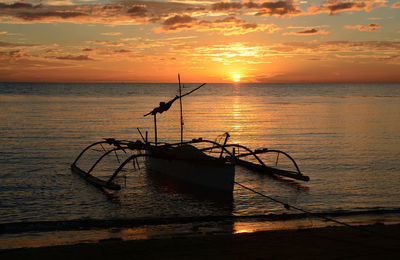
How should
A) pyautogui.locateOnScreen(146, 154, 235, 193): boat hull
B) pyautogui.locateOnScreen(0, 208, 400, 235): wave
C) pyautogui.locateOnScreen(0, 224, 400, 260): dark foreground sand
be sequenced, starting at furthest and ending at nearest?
pyautogui.locateOnScreen(146, 154, 235, 193): boat hull
pyautogui.locateOnScreen(0, 208, 400, 235): wave
pyautogui.locateOnScreen(0, 224, 400, 260): dark foreground sand

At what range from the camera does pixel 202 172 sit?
1570 centimetres

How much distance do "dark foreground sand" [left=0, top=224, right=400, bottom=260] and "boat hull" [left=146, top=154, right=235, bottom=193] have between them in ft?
16.1

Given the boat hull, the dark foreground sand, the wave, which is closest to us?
the dark foreground sand

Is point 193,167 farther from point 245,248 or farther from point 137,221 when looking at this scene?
point 245,248

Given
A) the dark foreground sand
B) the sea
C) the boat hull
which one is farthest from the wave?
the boat hull

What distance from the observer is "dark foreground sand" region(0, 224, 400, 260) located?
8.16m

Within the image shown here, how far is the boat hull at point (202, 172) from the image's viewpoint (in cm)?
1472

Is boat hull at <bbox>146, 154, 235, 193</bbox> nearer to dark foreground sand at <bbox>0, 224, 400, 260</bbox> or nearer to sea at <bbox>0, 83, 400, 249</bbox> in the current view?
sea at <bbox>0, 83, 400, 249</bbox>

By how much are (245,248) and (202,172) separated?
717cm

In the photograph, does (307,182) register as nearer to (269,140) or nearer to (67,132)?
(269,140)

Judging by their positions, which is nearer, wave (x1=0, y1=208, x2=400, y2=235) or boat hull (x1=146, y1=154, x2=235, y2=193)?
wave (x1=0, y1=208, x2=400, y2=235)

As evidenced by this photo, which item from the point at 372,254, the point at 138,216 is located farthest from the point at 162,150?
the point at 372,254

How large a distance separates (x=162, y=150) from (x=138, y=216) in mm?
6937

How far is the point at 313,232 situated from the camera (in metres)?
→ 10.0
